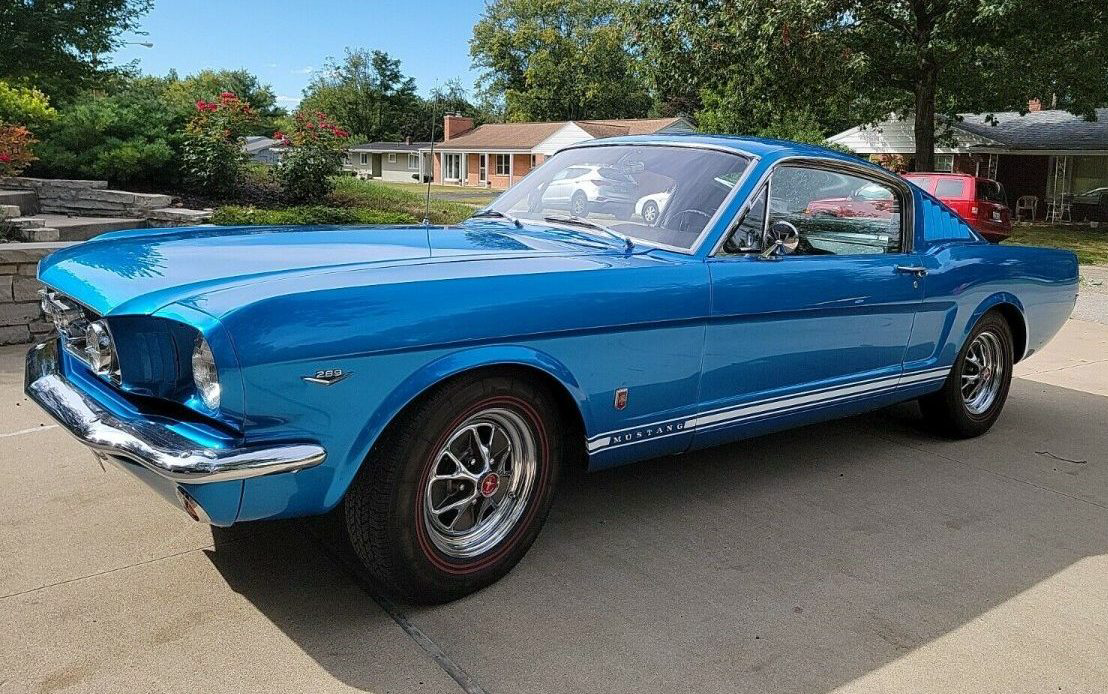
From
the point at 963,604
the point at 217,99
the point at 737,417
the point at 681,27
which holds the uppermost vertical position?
the point at 681,27

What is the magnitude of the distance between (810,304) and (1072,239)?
22.9 metres

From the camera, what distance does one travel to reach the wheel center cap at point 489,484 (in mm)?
2955

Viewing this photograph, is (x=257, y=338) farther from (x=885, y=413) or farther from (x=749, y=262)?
(x=885, y=413)

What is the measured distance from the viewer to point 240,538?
132 inches

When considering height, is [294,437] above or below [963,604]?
above

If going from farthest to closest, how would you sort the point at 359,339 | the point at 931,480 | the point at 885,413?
the point at 885,413
the point at 931,480
the point at 359,339

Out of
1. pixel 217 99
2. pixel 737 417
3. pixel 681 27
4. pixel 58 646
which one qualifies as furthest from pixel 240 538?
pixel 681 27

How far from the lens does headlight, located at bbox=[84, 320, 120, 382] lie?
9.13 feet

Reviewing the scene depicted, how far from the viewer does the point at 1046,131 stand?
31.3 metres

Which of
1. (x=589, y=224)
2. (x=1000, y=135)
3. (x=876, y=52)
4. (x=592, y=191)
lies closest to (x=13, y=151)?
(x=592, y=191)

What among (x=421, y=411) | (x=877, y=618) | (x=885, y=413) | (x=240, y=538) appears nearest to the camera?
(x=421, y=411)

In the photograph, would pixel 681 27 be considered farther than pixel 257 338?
Yes

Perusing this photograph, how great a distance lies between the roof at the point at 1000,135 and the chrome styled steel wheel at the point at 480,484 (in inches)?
1084

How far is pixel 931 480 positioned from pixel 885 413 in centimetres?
130
